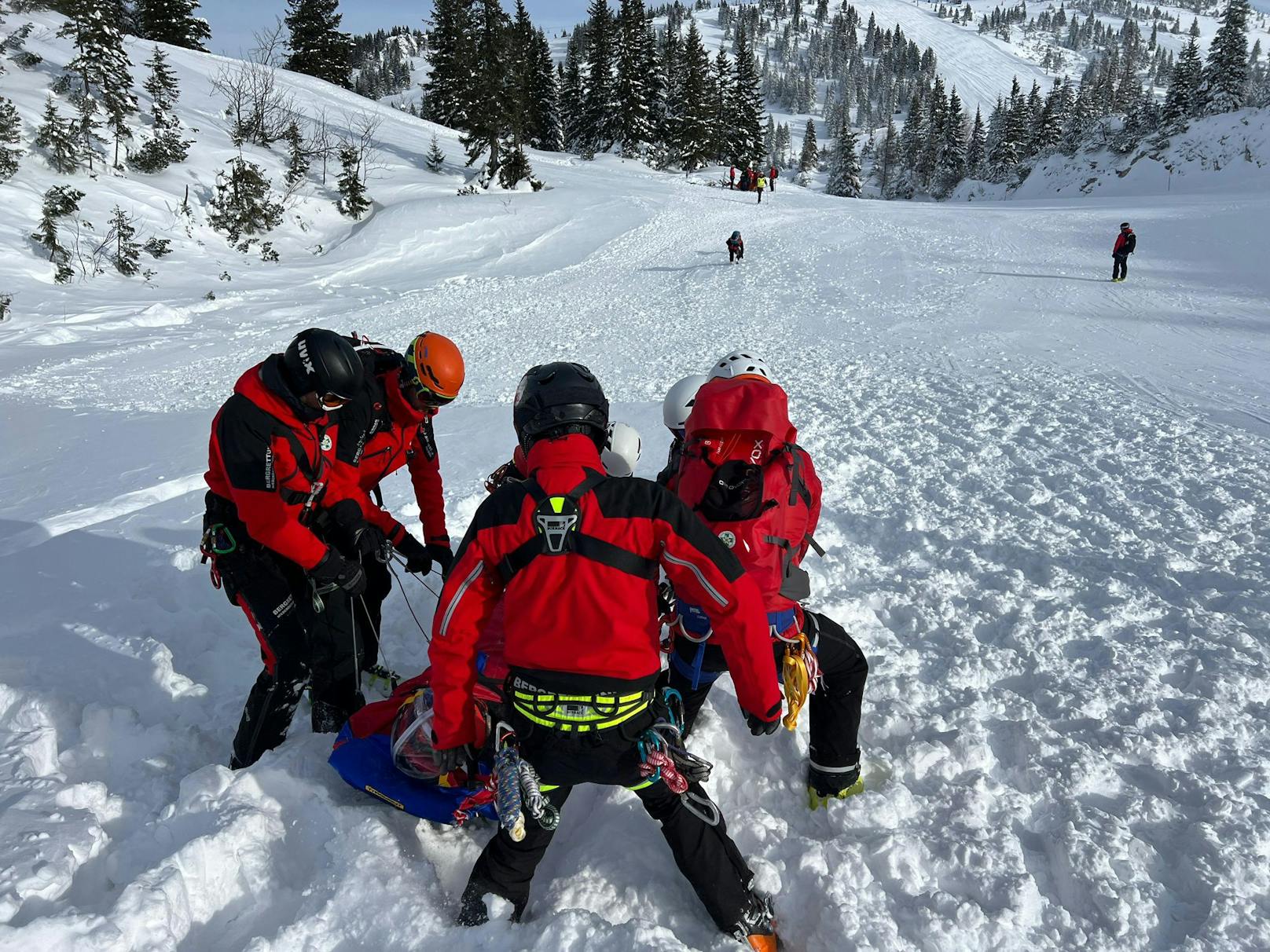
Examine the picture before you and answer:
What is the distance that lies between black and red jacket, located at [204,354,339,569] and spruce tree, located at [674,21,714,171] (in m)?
44.6

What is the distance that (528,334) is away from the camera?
13297 mm

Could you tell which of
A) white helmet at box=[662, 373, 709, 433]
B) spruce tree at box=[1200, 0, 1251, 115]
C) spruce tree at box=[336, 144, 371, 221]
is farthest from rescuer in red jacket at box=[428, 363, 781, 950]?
spruce tree at box=[1200, 0, 1251, 115]

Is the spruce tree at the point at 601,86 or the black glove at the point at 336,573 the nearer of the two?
the black glove at the point at 336,573

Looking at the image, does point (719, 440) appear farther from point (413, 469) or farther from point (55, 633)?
point (55, 633)

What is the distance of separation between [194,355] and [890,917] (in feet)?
42.2

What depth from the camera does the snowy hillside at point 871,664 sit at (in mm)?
2383

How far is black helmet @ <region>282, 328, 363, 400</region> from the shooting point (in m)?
Result: 2.91

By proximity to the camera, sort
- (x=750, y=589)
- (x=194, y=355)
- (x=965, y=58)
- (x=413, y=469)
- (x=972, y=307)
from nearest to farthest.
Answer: (x=750, y=589) < (x=413, y=469) < (x=194, y=355) < (x=972, y=307) < (x=965, y=58)

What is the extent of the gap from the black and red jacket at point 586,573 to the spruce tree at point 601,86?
48.1 m

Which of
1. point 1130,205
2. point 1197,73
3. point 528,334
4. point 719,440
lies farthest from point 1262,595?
point 1197,73

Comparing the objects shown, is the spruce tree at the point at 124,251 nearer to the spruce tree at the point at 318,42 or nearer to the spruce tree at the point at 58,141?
the spruce tree at the point at 58,141

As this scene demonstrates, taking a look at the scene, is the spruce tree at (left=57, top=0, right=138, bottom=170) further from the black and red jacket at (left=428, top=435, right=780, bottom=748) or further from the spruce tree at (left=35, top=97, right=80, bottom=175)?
the black and red jacket at (left=428, top=435, right=780, bottom=748)

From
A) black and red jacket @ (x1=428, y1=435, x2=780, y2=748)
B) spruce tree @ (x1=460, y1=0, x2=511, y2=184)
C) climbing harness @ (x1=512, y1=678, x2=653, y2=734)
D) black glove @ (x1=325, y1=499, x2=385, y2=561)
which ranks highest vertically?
spruce tree @ (x1=460, y1=0, x2=511, y2=184)

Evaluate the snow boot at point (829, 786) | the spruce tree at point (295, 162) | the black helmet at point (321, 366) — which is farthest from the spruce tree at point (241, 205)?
the snow boot at point (829, 786)
